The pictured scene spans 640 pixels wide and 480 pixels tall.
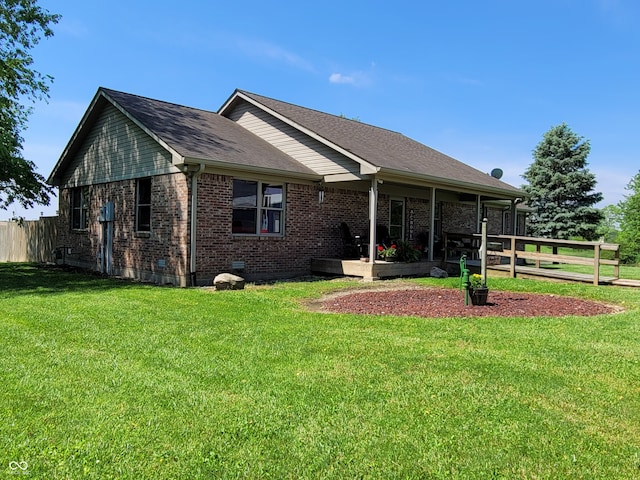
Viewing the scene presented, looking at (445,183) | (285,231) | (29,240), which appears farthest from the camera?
(29,240)

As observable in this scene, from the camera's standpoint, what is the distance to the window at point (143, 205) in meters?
13.7

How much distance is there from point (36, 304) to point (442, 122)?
17844mm

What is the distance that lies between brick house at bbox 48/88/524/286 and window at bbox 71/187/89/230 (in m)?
0.05

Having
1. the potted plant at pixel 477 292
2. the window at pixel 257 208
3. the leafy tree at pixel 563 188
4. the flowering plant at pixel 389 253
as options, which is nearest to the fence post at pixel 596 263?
the flowering plant at pixel 389 253

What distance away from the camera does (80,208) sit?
17312 millimetres

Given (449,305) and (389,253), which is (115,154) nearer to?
(389,253)

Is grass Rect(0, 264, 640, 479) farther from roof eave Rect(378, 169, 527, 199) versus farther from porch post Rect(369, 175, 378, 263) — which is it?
roof eave Rect(378, 169, 527, 199)

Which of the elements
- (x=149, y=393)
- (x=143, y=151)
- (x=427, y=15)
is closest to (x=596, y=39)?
(x=427, y=15)

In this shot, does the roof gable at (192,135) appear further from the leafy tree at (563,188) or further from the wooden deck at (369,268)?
the leafy tree at (563,188)

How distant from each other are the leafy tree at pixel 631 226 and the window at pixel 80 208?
2794cm

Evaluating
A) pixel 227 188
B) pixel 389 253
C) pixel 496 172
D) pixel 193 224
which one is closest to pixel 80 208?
pixel 193 224

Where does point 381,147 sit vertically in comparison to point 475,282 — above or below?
above

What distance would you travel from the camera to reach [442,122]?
21656mm

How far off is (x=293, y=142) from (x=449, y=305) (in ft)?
26.6
